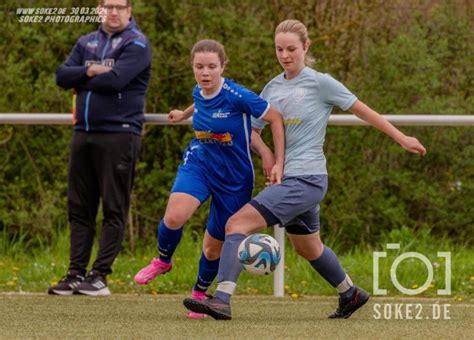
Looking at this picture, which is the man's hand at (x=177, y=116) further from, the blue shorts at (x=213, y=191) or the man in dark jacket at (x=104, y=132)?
the blue shorts at (x=213, y=191)

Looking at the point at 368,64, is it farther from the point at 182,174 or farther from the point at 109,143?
the point at 182,174

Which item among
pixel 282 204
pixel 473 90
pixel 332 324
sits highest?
pixel 473 90

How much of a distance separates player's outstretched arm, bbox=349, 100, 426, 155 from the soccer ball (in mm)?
857

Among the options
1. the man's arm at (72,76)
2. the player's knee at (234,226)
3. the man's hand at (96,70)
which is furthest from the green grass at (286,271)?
the player's knee at (234,226)

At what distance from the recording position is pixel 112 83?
8523 mm

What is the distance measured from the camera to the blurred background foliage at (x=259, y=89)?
1062cm

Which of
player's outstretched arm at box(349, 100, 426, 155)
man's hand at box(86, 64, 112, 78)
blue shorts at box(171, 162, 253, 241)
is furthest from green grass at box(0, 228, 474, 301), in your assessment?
player's outstretched arm at box(349, 100, 426, 155)

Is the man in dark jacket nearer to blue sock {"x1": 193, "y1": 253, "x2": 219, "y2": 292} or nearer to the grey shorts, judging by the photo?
blue sock {"x1": 193, "y1": 253, "x2": 219, "y2": 292}

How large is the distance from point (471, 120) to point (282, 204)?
2081 millimetres

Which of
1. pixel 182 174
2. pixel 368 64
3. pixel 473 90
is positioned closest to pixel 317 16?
pixel 368 64

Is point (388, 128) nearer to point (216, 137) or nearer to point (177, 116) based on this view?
point (216, 137)

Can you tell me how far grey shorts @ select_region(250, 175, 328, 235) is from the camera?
6902 millimetres

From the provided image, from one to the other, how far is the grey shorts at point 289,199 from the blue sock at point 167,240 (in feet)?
1.82

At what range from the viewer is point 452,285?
356 inches
